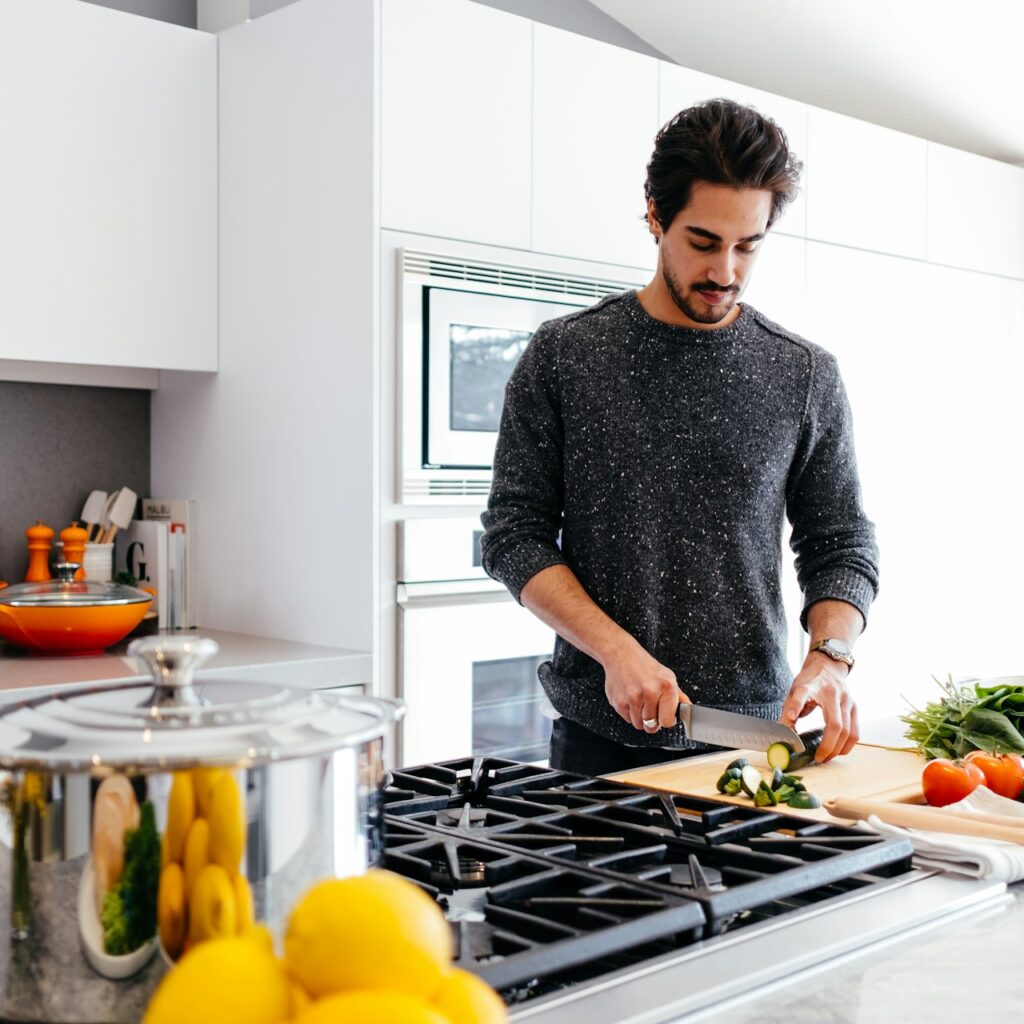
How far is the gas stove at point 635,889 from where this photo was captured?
0.81 meters

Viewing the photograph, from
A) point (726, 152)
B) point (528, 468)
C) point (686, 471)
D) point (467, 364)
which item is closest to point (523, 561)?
point (528, 468)

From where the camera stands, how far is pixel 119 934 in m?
0.70

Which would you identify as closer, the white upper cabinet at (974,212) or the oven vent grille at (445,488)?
the oven vent grille at (445,488)

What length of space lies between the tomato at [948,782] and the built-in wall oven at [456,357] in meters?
1.37

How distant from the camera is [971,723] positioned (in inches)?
65.0

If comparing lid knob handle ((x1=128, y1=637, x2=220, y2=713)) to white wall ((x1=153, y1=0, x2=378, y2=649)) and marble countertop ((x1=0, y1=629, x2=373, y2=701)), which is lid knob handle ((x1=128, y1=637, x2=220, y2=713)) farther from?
white wall ((x1=153, y1=0, x2=378, y2=649))

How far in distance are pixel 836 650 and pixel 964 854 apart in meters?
0.56

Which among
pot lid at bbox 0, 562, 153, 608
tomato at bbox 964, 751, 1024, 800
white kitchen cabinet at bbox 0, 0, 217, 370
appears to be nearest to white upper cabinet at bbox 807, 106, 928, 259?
white kitchen cabinet at bbox 0, 0, 217, 370

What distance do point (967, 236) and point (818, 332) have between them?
87cm

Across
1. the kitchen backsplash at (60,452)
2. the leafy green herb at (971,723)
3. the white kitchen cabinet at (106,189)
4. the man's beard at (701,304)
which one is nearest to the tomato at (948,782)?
the leafy green herb at (971,723)

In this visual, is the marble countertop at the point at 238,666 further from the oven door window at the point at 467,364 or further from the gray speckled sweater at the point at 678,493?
the gray speckled sweater at the point at 678,493

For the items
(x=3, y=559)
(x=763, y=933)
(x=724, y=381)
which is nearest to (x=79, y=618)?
(x=3, y=559)

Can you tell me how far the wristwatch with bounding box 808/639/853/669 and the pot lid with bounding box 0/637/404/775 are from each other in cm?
97

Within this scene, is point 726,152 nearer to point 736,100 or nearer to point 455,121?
point 455,121
